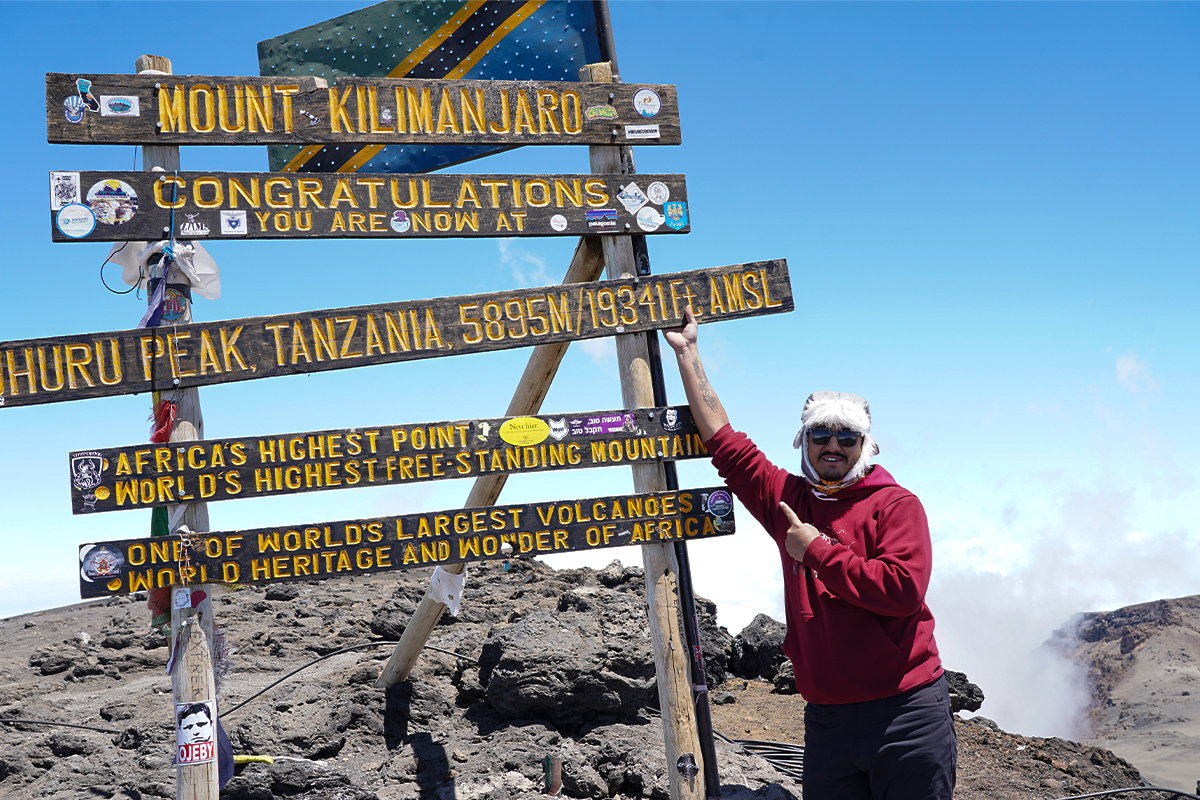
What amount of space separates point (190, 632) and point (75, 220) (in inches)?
90.9

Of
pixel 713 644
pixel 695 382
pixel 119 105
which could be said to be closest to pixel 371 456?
pixel 695 382

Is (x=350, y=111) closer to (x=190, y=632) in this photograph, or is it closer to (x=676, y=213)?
(x=676, y=213)

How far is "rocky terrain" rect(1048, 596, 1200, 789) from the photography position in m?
14.3

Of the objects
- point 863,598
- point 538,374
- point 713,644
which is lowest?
point 713,644

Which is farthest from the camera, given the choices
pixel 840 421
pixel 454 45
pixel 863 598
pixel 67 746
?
pixel 67 746

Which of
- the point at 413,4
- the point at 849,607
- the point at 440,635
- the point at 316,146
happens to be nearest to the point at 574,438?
the point at 849,607

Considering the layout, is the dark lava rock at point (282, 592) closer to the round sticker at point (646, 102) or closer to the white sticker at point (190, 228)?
the white sticker at point (190, 228)

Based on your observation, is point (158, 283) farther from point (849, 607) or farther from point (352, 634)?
point (352, 634)

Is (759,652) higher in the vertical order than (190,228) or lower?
lower

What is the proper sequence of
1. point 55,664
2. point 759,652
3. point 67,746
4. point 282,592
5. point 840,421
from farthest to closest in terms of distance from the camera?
point 282,592 < point 759,652 < point 55,664 < point 67,746 < point 840,421

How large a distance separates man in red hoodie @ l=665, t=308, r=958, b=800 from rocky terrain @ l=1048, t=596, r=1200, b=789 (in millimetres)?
10252

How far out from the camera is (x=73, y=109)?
4.50m

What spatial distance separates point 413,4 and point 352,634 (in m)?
6.75

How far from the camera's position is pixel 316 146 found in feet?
18.7
